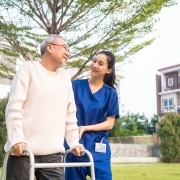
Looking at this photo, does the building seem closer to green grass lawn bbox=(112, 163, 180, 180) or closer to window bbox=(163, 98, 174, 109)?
window bbox=(163, 98, 174, 109)

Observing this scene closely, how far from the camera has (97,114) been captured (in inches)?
108

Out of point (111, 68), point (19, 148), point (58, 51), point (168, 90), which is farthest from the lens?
point (168, 90)

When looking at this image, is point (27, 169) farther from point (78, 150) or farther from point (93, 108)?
point (93, 108)

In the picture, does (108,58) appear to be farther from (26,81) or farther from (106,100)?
(26,81)

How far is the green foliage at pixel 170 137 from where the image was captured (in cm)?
1764

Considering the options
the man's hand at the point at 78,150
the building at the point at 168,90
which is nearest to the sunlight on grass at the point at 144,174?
the man's hand at the point at 78,150

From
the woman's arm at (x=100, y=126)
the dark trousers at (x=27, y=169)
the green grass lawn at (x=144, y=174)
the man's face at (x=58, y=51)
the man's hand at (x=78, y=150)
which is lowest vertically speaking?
the green grass lawn at (x=144, y=174)

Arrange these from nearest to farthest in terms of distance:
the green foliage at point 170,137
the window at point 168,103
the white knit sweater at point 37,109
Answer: the white knit sweater at point 37,109 < the green foliage at point 170,137 < the window at point 168,103

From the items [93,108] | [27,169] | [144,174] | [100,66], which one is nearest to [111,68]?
[100,66]

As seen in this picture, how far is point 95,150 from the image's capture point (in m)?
2.69

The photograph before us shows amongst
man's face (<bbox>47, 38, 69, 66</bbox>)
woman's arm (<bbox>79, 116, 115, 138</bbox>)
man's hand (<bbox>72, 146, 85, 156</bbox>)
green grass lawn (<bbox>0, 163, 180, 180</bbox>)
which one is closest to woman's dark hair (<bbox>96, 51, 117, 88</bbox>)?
woman's arm (<bbox>79, 116, 115, 138</bbox>)

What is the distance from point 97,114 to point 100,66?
0.30m

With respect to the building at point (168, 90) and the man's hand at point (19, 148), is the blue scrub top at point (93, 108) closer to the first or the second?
the man's hand at point (19, 148)

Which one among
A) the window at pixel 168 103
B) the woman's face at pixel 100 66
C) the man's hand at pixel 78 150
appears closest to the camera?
the man's hand at pixel 78 150
